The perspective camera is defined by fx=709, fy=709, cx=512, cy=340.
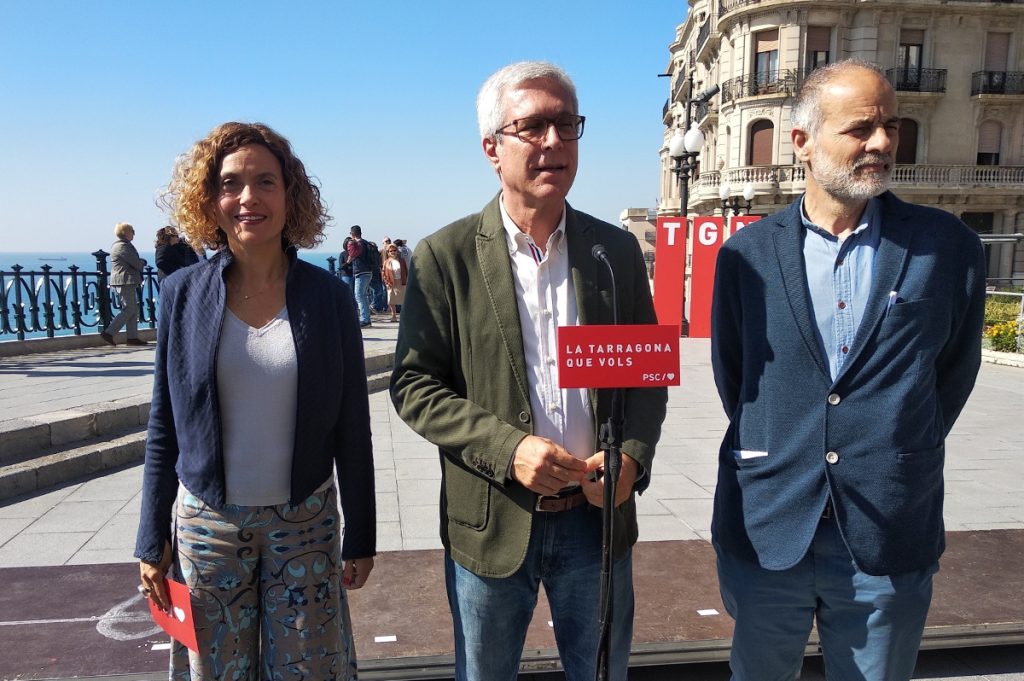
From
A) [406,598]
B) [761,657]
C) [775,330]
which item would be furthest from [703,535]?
[775,330]

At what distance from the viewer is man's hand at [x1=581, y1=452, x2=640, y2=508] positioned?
1847mm

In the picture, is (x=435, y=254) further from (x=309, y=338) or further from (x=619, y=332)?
(x=619, y=332)

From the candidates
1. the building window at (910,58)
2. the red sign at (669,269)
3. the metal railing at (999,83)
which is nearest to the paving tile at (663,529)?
the red sign at (669,269)

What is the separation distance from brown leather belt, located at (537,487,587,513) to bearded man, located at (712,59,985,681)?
0.48 meters

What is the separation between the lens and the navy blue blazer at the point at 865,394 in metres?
1.86

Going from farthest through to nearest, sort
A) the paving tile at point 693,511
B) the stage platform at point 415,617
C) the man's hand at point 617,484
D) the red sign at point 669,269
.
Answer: the red sign at point 669,269
the paving tile at point 693,511
the stage platform at point 415,617
the man's hand at point 617,484

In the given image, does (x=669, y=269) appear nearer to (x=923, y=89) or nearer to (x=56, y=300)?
(x=56, y=300)

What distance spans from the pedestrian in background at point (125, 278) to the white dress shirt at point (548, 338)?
10144 millimetres

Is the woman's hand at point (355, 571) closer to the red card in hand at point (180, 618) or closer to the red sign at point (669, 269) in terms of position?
the red card in hand at point (180, 618)

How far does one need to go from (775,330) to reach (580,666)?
1105 millimetres

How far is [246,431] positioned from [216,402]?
117 millimetres

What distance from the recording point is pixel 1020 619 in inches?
122

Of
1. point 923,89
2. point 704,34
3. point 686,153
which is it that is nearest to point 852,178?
point 686,153

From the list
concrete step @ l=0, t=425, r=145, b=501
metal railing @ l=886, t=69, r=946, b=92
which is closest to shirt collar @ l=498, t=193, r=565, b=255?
concrete step @ l=0, t=425, r=145, b=501
